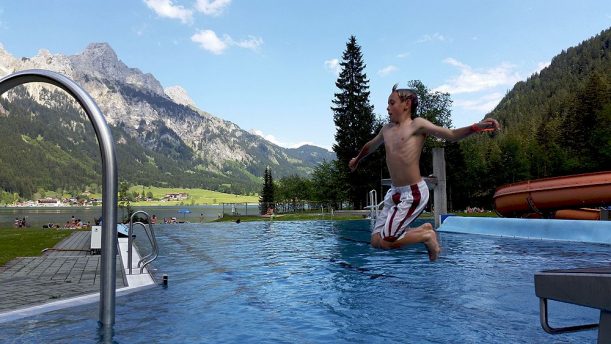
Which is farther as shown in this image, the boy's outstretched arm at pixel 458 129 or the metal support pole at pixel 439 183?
the metal support pole at pixel 439 183

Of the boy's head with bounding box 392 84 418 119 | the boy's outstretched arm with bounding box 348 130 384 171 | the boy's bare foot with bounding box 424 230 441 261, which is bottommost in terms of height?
the boy's bare foot with bounding box 424 230 441 261

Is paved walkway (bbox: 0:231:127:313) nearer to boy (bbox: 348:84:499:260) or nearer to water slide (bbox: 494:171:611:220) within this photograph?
boy (bbox: 348:84:499:260)

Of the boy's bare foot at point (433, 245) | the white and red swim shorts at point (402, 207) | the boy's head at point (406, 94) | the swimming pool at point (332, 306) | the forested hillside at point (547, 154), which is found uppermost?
the forested hillside at point (547, 154)

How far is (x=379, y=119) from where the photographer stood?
65562 mm

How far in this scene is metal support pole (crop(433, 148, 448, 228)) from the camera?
1371cm

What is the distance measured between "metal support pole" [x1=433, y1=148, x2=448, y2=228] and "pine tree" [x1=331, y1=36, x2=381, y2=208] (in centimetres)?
2942

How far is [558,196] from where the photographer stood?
77.6 ft

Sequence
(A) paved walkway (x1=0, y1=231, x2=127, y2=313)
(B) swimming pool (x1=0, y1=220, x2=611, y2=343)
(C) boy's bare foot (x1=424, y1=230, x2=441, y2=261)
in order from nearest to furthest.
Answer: (C) boy's bare foot (x1=424, y1=230, x2=441, y2=261)
(B) swimming pool (x1=0, y1=220, x2=611, y2=343)
(A) paved walkway (x1=0, y1=231, x2=127, y2=313)

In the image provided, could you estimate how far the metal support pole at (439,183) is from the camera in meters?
13.7

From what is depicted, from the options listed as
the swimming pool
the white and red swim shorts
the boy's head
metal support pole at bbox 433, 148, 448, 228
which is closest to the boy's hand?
the boy's head

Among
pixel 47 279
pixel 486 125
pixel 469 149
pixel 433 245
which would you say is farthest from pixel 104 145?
pixel 469 149

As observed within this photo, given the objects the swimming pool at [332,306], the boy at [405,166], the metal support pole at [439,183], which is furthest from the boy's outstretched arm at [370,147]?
the metal support pole at [439,183]

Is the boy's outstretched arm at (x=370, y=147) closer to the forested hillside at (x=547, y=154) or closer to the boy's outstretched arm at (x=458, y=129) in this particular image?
the boy's outstretched arm at (x=458, y=129)

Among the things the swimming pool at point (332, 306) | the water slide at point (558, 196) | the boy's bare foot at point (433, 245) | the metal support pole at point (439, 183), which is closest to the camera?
the boy's bare foot at point (433, 245)
